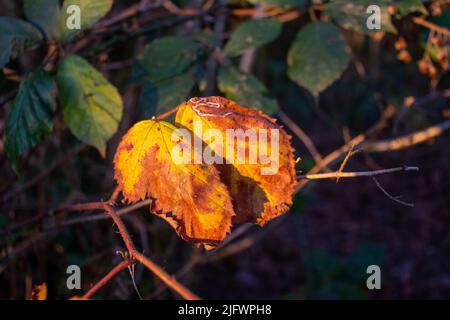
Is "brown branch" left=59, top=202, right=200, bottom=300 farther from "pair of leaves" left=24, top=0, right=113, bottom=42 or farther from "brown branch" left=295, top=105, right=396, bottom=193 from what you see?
"brown branch" left=295, top=105, right=396, bottom=193

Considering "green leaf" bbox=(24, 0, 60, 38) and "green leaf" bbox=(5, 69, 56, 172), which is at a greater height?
"green leaf" bbox=(24, 0, 60, 38)

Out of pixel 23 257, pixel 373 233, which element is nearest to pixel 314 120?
Answer: pixel 373 233

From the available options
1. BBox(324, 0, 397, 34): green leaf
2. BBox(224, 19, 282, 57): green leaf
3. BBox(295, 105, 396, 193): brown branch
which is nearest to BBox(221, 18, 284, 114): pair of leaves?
BBox(224, 19, 282, 57): green leaf

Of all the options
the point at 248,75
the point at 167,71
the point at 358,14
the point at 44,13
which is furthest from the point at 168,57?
the point at 358,14

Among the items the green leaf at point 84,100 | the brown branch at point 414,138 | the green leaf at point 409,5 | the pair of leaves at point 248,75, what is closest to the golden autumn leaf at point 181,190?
the green leaf at point 84,100
